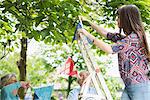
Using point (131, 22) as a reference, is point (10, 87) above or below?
below

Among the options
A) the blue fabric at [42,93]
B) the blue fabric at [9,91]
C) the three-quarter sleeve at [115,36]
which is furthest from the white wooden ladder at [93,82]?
the blue fabric at [9,91]

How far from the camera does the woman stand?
294 centimetres

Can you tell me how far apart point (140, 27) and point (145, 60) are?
235mm

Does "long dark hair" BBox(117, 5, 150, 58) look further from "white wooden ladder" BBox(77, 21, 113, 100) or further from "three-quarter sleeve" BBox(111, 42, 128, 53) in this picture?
"white wooden ladder" BBox(77, 21, 113, 100)

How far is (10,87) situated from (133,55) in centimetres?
212

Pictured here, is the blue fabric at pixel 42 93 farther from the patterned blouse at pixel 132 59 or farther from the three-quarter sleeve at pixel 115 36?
the patterned blouse at pixel 132 59

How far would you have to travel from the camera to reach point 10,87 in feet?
15.5

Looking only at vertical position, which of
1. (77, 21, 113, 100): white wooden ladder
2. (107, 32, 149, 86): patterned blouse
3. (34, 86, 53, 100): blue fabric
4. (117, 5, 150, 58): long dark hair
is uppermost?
(117, 5, 150, 58): long dark hair

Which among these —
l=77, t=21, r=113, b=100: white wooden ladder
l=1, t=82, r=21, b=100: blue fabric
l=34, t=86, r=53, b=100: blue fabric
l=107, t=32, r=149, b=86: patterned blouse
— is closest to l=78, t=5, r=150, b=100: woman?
l=107, t=32, r=149, b=86: patterned blouse

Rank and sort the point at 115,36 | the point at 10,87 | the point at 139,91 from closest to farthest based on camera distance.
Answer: the point at 139,91 < the point at 115,36 < the point at 10,87

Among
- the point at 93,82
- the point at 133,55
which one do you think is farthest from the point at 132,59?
the point at 93,82

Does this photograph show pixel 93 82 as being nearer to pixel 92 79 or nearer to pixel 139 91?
pixel 92 79

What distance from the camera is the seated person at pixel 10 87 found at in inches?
186

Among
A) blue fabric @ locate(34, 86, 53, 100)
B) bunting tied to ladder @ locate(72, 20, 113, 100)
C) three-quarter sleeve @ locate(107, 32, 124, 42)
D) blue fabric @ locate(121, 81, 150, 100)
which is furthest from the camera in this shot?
blue fabric @ locate(34, 86, 53, 100)
